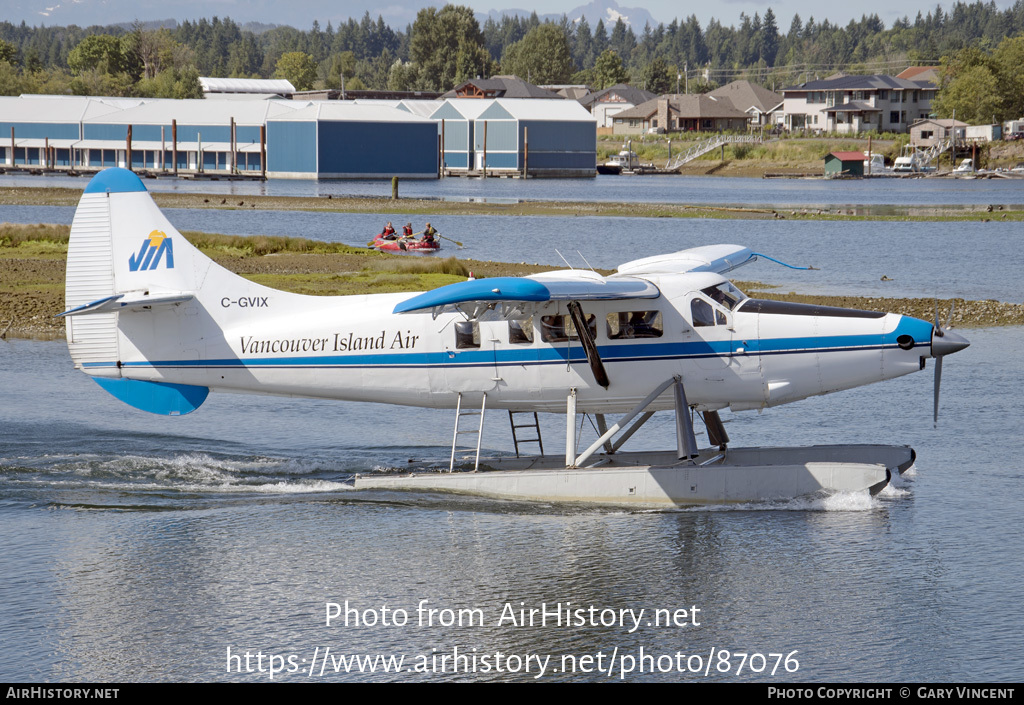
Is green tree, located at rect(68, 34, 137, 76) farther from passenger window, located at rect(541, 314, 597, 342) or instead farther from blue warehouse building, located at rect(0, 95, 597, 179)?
passenger window, located at rect(541, 314, 597, 342)

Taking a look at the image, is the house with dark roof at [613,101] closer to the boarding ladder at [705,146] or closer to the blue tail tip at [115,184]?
the boarding ladder at [705,146]

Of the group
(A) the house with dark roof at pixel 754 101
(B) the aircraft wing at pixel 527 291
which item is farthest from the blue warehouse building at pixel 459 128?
(B) the aircraft wing at pixel 527 291

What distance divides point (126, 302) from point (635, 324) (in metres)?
6.44

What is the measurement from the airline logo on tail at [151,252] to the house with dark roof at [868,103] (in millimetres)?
135419

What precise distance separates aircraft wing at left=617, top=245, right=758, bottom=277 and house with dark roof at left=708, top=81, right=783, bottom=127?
147 meters

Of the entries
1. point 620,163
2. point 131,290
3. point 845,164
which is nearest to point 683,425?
point 131,290

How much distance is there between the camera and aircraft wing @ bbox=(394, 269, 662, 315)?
12258 millimetres

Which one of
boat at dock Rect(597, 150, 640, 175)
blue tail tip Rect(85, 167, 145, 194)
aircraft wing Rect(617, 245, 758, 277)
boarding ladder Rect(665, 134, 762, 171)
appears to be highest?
boarding ladder Rect(665, 134, 762, 171)

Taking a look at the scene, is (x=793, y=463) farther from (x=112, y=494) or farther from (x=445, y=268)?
(x=445, y=268)

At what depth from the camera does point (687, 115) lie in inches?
6117

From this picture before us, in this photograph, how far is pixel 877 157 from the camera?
4845 inches

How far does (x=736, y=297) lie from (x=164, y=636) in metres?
7.93

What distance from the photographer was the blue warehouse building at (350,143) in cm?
10094

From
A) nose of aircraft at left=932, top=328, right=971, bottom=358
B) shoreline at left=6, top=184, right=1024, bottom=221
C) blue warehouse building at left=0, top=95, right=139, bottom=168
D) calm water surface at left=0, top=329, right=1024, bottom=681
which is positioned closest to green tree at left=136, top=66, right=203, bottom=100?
blue warehouse building at left=0, top=95, right=139, bottom=168
